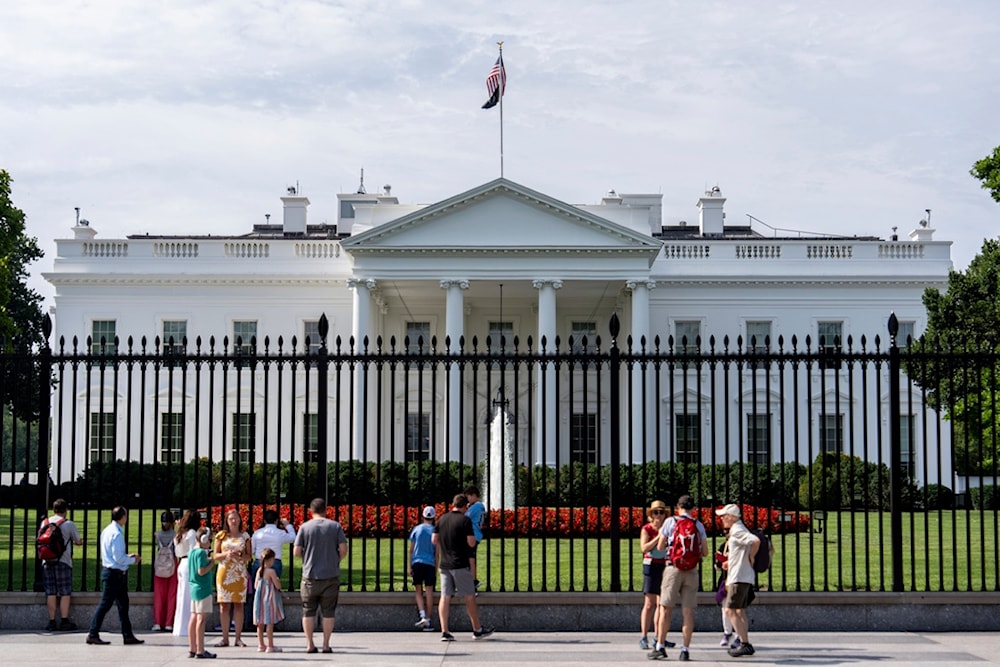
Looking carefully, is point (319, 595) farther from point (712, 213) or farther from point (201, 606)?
point (712, 213)

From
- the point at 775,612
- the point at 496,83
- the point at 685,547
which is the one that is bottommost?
the point at 775,612

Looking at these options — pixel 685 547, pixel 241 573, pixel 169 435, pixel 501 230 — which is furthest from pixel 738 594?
pixel 501 230

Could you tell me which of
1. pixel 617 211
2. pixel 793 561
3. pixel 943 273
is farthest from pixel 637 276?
pixel 793 561

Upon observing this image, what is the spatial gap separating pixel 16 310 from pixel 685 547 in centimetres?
4919

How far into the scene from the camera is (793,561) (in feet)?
67.1

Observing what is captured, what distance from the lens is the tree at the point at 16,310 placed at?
13656mm

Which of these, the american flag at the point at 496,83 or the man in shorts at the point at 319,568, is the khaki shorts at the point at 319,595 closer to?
the man in shorts at the point at 319,568

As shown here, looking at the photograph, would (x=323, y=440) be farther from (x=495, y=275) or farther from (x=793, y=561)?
(x=495, y=275)

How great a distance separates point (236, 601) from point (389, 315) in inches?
1463

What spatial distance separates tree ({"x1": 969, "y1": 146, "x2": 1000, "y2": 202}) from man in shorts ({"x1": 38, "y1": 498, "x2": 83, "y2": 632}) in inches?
617

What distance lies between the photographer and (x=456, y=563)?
12648mm

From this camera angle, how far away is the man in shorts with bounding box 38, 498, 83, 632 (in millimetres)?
13125

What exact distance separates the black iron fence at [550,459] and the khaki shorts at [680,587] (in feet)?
3.25

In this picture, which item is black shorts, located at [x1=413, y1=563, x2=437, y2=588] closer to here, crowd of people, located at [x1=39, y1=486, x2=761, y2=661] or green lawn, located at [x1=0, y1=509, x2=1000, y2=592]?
crowd of people, located at [x1=39, y1=486, x2=761, y2=661]
